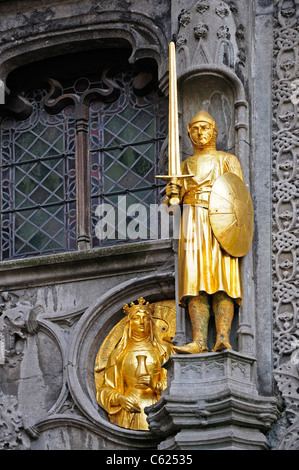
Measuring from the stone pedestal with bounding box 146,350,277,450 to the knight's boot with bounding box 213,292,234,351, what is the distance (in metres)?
0.25

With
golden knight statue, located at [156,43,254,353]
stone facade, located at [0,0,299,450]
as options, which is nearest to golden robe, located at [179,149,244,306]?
golden knight statue, located at [156,43,254,353]

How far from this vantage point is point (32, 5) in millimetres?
16406

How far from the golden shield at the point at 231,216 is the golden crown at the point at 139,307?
3.84ft

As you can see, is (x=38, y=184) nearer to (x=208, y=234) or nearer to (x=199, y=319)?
(x=208, y=234)

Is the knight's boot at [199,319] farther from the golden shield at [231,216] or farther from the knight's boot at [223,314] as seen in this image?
the golden shield at [231,216]

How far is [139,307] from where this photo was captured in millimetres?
14875

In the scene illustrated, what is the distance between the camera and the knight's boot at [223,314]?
13960mm

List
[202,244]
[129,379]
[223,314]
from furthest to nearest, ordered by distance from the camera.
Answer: [129,379], [202,244], [223,314]

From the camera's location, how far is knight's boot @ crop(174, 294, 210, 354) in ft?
45.9

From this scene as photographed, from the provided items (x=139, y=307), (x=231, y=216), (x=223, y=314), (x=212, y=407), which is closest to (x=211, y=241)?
(x=231, y=216)

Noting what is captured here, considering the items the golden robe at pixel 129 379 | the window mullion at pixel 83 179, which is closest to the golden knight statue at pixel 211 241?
the golden robe at pixel 129 379

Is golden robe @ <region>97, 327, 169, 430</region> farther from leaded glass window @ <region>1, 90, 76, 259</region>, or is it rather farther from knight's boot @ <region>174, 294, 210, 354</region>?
leaded glass window @ <region>1, 90, 76, 259</region>

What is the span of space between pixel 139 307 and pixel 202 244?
1080mm
